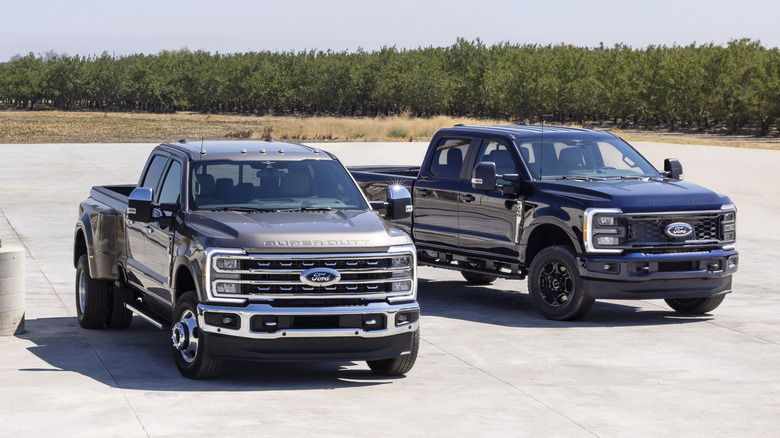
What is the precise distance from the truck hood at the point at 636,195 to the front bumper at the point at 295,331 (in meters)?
3.99

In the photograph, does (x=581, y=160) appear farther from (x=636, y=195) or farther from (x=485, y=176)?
(x=636, y=195)

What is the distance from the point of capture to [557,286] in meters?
12.6

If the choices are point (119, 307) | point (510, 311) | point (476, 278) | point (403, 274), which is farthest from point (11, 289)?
point (476, 278)

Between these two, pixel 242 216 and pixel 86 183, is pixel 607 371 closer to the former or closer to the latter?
pixel 242 216

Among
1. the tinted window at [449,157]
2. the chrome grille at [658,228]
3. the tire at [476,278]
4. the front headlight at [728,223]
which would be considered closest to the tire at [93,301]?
the tinted window at [449,157]

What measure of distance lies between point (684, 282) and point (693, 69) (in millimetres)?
107331

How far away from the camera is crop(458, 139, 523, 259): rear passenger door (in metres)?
13.1

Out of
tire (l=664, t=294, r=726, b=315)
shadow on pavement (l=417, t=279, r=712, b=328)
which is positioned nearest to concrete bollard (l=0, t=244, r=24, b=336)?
shadow on pavement (l=417, t=279, r=712, b=328)

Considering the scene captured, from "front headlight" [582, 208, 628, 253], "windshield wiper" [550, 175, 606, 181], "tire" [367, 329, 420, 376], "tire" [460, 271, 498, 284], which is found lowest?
"tire" [460, 271, 498, 284]

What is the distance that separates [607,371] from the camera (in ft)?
32.1

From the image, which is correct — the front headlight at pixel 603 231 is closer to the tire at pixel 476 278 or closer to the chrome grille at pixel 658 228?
the chrome grille at pixel 658 228

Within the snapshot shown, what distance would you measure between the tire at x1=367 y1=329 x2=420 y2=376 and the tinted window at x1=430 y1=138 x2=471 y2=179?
4.86m

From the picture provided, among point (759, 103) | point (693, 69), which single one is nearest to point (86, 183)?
point (759, 103)

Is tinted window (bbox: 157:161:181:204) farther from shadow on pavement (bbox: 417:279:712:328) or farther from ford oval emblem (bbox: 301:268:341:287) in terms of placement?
shadow on pavement (bbox: 417:279:712:328)
